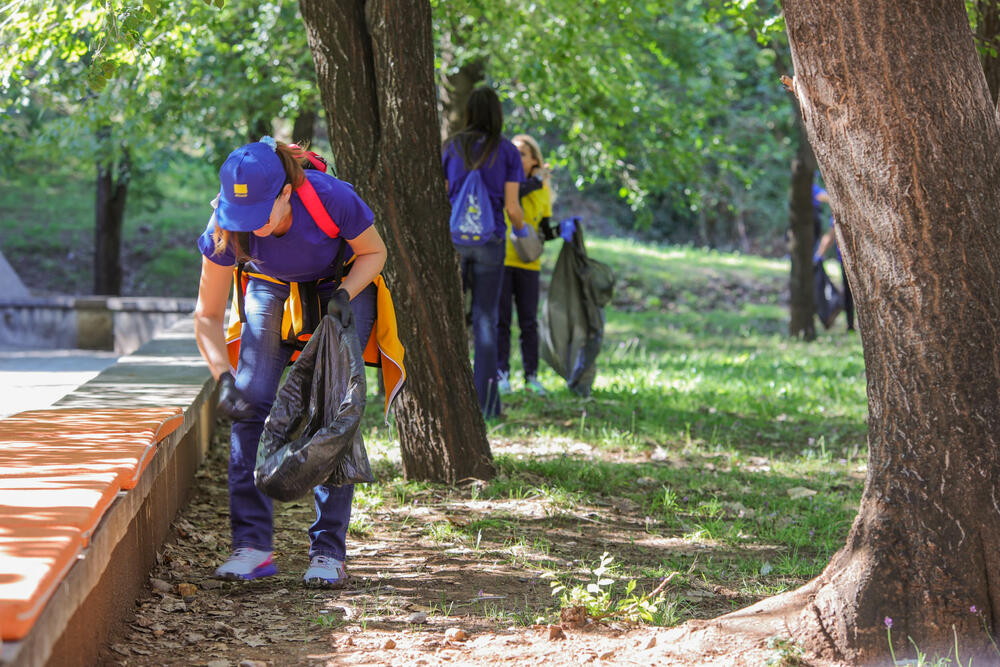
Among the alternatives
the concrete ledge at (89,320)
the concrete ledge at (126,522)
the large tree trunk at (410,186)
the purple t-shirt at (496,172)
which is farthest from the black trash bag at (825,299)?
the large tree trunk at (410,186)

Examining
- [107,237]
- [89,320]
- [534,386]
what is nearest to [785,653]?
[534,386]

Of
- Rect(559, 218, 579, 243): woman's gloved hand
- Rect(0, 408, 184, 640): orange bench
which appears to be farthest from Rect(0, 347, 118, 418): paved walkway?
Rect(559, 218, 579, 243): woman's gloved hand

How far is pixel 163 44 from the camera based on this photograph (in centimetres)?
746

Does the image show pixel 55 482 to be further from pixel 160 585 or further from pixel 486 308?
pixel 486 308

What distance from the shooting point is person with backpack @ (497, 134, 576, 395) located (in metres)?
8.20

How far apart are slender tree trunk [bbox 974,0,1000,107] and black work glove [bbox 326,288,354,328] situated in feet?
12.5

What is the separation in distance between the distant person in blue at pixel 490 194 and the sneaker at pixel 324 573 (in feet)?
9.85

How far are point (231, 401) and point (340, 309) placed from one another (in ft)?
1.69

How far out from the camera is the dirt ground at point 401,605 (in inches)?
130

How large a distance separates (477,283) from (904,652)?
4.50 metres

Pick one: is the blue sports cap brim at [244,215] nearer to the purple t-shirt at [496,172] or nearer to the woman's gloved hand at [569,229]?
the purple t-shirt at [496,172]

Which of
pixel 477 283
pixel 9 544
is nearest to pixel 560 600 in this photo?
pixel 9 544

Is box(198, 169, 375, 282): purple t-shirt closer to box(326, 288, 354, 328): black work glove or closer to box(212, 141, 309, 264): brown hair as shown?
box(212, 141, 309, 264): brown hair

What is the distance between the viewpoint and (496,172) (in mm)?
7156
